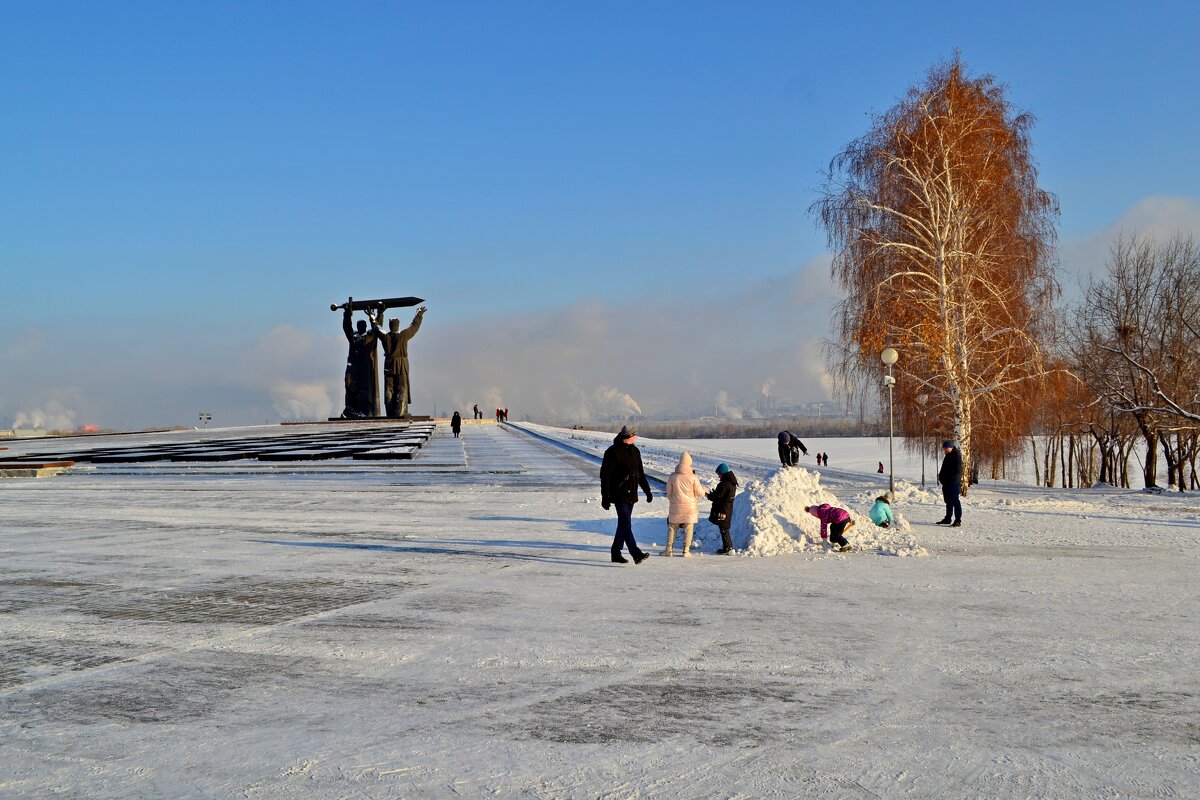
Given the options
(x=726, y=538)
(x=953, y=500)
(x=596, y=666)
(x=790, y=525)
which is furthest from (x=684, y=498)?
(x=953, y=500)

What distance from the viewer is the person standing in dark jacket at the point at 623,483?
1062 centimetres

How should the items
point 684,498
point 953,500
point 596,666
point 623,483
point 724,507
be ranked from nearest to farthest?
point 596,666 → point 623,483 → point 684,498 → point 724,507 → point 953,500

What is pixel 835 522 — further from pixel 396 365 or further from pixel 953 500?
pixel 396 365

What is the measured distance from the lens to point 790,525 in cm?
1220

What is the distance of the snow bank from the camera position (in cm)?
1184

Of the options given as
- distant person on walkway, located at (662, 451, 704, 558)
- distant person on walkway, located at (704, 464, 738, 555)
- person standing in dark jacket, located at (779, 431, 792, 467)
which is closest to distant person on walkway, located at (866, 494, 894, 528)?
distant person on walkway, located at (704, 464, 738, 555)

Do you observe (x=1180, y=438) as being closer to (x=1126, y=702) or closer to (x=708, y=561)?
(x=708, y=561)

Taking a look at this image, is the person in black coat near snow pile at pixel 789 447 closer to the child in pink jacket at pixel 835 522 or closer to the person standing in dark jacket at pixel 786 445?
the person standing in dark jacket at pixel 786 445

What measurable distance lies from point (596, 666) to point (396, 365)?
67311 mm

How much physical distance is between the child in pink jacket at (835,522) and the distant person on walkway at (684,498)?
1.85 meters

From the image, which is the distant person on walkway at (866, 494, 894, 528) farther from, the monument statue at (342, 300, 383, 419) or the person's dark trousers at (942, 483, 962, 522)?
the monument statue at (342, 300, 383, 419)

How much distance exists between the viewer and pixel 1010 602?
8.45 m

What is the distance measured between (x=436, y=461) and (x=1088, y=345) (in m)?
26.9

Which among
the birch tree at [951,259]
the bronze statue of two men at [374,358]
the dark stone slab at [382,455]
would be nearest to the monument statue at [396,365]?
the bronze statue of two men at [374,358]
